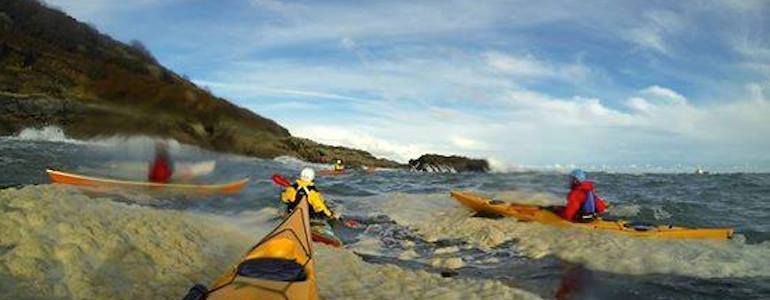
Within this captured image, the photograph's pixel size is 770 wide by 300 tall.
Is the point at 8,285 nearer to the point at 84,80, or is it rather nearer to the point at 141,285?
the point at 141,285

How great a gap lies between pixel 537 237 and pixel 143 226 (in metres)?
8.73

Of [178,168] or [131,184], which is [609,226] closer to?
[131,184]

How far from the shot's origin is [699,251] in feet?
38.7

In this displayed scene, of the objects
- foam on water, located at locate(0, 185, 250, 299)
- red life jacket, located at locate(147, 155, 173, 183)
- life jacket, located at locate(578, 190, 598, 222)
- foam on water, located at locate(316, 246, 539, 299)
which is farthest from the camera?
red life jacket, located at locate(147, 155, 173, 183)

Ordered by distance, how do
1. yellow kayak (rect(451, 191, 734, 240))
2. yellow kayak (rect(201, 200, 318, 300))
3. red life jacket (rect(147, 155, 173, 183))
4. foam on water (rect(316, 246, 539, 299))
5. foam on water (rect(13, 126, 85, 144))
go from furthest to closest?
1. foam on water (rect(13, 126, 85, 144))
2. red life jacket (rect(147, 155, 173, 183))
3. yellow kayak (rect(451, 191, 734, 240))
4. foam on water (rect(316, 246, 539, 299))
5. yellow kayak (rect(201, 200, 318, 300))

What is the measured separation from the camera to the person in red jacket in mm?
13969

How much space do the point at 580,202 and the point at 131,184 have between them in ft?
41.5

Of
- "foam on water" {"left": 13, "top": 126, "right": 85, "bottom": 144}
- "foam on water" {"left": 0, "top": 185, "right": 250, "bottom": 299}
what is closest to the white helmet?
"foam on water" {"left": 0, "top": 185, "right": 250, "bottom": 299}

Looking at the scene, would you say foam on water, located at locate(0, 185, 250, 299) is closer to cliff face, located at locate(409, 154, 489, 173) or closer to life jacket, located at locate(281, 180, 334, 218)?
life jacket, located at locate(281, 180, 334, 218)

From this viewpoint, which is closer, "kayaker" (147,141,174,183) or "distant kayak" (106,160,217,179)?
"kayaker" (147,141,174,183)

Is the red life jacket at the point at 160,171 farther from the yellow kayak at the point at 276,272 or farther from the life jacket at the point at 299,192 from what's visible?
the yellow kayak at the point at 276,272

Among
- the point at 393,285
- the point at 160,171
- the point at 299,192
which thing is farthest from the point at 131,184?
the point at 393,285

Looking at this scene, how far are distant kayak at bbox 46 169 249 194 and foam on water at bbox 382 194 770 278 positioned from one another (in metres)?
7.49

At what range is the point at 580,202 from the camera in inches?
552
